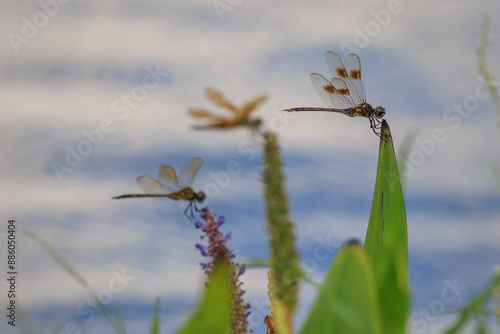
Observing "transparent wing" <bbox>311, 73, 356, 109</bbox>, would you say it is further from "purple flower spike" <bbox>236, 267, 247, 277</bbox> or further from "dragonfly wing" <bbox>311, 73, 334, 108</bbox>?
"purple flower spike" <bbox>236, 267, 247, 277</bbox>

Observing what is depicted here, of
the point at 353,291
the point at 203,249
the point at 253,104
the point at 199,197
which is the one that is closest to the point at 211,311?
the point at 353,291

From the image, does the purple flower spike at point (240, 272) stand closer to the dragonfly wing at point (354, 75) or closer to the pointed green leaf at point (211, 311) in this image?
the pointed green leaf at point (211, 311)

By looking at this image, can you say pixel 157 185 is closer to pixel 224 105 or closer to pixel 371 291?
pixel 224 105

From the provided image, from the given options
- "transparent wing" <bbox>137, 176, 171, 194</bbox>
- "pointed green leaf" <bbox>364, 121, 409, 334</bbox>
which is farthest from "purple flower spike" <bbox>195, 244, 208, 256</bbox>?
"transparent wing" <bbox>137, 176, 171, 194</bbox>

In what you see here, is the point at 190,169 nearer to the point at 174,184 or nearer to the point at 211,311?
the point at 174,184

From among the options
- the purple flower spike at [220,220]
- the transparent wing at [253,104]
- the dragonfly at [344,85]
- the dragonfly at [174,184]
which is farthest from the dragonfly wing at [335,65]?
the transparent wing at [253,104]

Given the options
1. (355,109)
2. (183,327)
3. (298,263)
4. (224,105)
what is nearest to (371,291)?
(298,263)

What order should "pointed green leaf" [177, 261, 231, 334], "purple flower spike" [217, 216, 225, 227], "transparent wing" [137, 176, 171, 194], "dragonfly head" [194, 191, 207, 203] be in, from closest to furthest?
1. "pointed green leaf" [177, 261, 231, 334]
2. "purple flower spike" [217, 216, 225, 227]
3. "dragonfly head" [194, 191, 207, 203]
4. "transparent wing" [137, 176, 171, 194]
